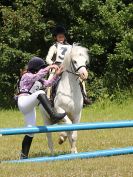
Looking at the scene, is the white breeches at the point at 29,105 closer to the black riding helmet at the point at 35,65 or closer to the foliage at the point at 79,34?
the black riding helmet at the point at 35,65

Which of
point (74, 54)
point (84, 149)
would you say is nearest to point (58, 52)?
point (74, 54)

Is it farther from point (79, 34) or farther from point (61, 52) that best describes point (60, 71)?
point (79, 34)

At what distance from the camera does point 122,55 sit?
20578 mm

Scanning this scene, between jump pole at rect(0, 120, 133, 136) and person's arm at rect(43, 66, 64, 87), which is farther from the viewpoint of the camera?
person's arm at rect(43, 66, 64, 87)

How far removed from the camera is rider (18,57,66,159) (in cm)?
859

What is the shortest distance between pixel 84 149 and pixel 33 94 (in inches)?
94.8

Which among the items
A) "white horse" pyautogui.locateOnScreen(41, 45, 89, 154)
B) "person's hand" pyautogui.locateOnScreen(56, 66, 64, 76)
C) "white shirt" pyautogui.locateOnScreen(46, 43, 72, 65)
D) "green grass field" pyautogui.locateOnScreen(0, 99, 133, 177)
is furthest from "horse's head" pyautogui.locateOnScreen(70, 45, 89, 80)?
"green grass field" pyautogui.locateOnScreen(0, 99, 133, 177)

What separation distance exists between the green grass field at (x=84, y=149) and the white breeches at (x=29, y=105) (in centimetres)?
90

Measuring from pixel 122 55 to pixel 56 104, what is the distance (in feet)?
36.6

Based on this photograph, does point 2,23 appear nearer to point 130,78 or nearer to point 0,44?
point 0,44

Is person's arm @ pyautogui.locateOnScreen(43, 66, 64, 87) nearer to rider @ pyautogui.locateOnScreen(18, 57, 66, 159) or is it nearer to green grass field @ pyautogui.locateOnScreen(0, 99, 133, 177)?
rider @ pyautogui.locateOnScreen(18, 57, 66, 159)

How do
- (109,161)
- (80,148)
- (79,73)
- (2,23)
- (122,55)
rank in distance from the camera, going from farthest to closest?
(2,23) → (122,55) → (80,148) → (79,73) → (109,161)

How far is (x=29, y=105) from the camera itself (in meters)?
8.70

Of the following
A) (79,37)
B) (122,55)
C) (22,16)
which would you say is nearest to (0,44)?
(22,16)
